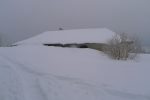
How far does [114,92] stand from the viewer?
6090mm

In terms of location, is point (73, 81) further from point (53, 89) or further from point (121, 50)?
point (121, 50)

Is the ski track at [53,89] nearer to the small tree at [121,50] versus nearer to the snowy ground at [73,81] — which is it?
the snowy ground at [73,81]

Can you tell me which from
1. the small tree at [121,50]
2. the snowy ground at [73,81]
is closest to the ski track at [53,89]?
the snowy ground at [73,81]

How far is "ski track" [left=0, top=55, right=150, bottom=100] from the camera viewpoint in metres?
5.69

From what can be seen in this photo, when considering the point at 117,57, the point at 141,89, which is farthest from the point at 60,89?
the point at 117,57

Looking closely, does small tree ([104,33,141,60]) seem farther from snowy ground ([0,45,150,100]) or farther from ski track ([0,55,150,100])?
ski track ([0,55,150,100])

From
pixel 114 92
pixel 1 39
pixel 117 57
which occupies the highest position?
pixel 114 92

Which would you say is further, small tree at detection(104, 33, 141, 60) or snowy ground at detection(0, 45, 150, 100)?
small tree at detection(104, 33, 141, 60)

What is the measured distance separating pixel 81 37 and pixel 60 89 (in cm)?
2010

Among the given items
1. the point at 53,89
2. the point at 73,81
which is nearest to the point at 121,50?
the point at 73,81

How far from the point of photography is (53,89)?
20.5 feet

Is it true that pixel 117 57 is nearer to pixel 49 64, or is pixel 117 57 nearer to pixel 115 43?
pixel 115 43

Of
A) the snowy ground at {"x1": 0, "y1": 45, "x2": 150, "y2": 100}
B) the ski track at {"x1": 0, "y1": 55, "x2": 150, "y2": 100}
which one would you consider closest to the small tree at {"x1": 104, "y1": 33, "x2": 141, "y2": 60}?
the snowy ground at {"x1": 0, "y1": 45, "x2": 150, "y2": 100}

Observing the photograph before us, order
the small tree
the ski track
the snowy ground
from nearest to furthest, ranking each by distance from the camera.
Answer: the ski track → the snowy ground → the small tree
